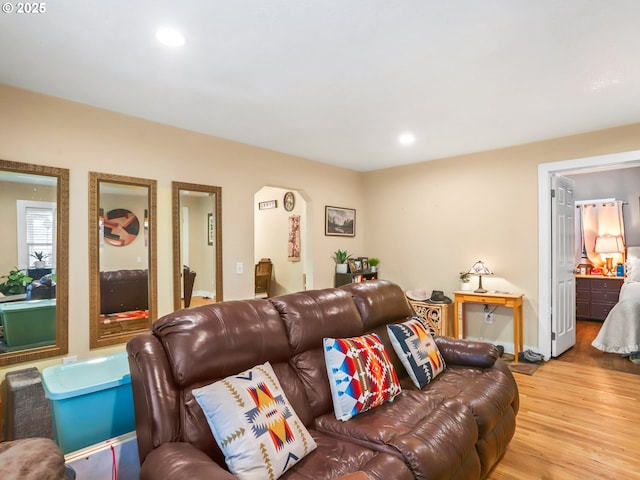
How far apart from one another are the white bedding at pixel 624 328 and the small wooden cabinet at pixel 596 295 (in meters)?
1.91

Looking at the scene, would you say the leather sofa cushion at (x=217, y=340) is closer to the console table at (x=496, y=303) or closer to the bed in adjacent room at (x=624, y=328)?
the console table at (x=496, y=303)

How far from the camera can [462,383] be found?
7.55ft

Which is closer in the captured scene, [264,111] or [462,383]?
[462,383]

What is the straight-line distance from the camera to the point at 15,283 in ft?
8.77

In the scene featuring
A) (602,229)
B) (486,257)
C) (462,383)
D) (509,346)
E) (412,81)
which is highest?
(412,81)

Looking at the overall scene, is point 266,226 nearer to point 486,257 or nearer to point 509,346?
point 486,257

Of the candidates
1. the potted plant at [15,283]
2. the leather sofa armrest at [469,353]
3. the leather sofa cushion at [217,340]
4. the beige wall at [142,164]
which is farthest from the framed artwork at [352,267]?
the potted plant at [15,283]

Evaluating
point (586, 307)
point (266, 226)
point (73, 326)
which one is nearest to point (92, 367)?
point (73, 326)

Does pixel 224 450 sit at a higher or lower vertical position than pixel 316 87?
lower

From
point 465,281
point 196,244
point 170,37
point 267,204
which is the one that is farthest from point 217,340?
point 267,204

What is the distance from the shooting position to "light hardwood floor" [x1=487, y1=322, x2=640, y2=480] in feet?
7.10

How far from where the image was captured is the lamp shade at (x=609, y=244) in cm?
608

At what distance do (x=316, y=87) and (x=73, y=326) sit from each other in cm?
261

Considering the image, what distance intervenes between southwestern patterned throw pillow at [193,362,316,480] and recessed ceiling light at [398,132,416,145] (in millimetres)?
3032
